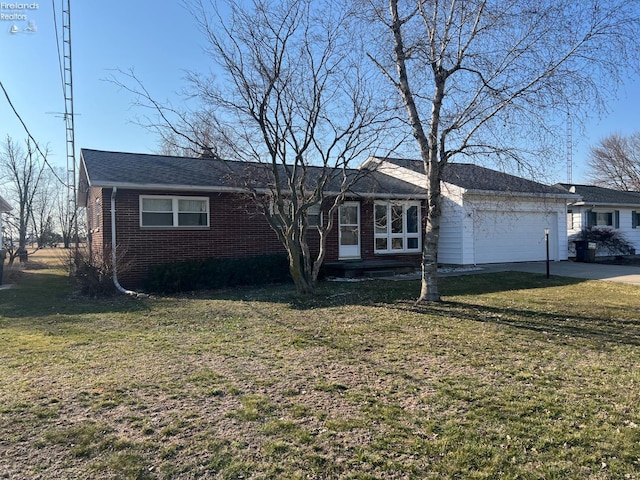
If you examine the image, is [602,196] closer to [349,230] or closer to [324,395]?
[349,230]

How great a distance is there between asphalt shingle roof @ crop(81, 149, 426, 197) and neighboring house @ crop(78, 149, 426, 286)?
0.08ft

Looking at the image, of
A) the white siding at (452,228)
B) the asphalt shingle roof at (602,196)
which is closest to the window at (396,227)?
the white siding at (452,228)

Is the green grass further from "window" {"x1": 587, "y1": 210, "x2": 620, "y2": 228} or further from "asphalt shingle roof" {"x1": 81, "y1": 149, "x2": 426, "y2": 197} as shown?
"window" {"x1": 587, "y1": 210, "x2": 620, "y2": 228}

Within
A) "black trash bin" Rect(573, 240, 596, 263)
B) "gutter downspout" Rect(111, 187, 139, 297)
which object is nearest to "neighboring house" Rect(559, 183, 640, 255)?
"black trash bin" Rect(573, 240, 596, 263)

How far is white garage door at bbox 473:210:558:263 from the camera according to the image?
17141mm

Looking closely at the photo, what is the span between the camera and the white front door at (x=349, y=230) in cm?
1577

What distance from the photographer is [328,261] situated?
1533 cm

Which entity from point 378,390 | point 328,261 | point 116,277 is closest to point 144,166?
point 116,277

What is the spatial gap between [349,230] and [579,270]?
7.85 m

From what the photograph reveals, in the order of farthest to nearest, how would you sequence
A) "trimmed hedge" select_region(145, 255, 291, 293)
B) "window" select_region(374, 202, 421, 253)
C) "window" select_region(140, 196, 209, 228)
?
"window" select_region(374, 202, 421, 253)
"window" select_region(140, 196, 209, 228)
"trimmed hedge" select_region(145, 255, 291, 293)

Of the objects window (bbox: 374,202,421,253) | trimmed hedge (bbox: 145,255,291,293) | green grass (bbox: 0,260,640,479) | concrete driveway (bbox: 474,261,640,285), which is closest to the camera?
green grass (bbox: 0,260,640,479)

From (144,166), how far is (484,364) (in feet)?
39.7

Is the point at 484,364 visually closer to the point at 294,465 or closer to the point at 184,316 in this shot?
the point at 294,465

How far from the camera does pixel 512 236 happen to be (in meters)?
17.9
